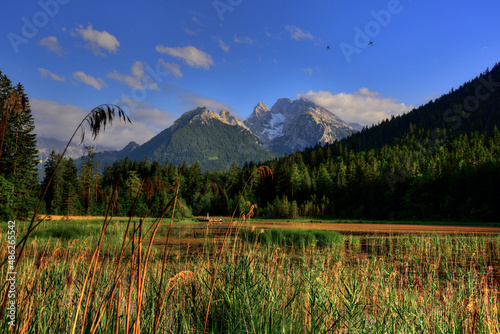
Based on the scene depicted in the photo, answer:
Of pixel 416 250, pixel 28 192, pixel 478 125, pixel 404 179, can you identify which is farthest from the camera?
pixel 478 125

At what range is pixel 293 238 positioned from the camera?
757 inches

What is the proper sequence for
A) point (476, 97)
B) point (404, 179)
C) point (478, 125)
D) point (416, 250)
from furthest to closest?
point (476, 97)
point (478, 125)
point (404, 179)
point (416, 250)

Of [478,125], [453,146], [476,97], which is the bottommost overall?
[453,146]

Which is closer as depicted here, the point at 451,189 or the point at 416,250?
the point at 416,250

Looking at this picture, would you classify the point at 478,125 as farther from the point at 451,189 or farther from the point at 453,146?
the point at 451,189

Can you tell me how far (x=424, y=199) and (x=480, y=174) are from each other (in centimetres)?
1202

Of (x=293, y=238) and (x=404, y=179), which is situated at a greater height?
(x=404, y=179)

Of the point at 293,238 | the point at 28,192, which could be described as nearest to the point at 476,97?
the point at 293,238

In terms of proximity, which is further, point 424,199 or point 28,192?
point 424,199

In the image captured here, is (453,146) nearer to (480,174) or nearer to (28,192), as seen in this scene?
(480,174)

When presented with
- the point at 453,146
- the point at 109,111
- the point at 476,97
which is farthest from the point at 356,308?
the point at 476,97

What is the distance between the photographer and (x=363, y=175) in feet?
259

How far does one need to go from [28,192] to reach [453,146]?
110679 millimetres

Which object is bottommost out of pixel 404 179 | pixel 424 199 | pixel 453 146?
pixel 424 199
